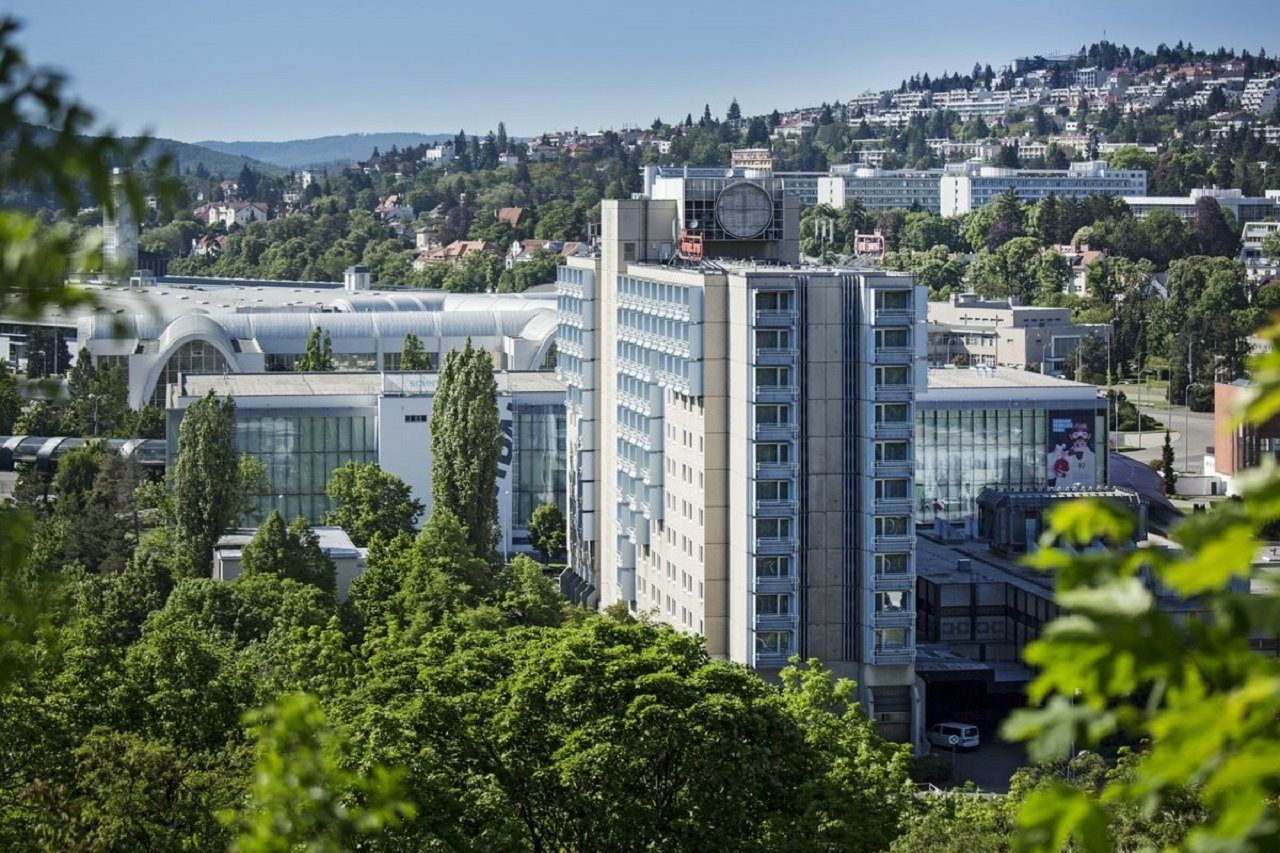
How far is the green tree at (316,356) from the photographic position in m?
80.1

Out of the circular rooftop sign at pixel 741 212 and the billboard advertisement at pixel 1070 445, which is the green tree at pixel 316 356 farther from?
the circular rooftop sign at pixel 741 212

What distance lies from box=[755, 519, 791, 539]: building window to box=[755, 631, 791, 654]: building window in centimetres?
173

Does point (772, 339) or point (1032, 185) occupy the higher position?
point (1032, 185)

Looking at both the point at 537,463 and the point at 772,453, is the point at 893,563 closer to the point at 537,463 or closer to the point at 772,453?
the point at 772,453

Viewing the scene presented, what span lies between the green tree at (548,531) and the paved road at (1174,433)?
32431mm

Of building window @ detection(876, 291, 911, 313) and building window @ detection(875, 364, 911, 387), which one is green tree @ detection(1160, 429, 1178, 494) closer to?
building window @ detection(875, 364, 911, 387)

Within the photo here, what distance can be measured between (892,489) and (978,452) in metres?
22.7

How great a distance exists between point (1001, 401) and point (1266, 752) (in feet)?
194

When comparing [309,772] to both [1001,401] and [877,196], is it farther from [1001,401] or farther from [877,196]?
[877,196]

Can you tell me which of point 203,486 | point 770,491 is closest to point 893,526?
point 770,491

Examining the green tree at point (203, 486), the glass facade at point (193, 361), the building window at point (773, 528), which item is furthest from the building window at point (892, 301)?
the glass facade at point (193, 361)

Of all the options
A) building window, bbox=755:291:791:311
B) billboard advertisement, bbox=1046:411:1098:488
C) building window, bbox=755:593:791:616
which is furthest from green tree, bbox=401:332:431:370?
building window, bbox=755:593:791:616

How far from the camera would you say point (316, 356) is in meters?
80.8

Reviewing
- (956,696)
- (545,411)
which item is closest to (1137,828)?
(956,696)
